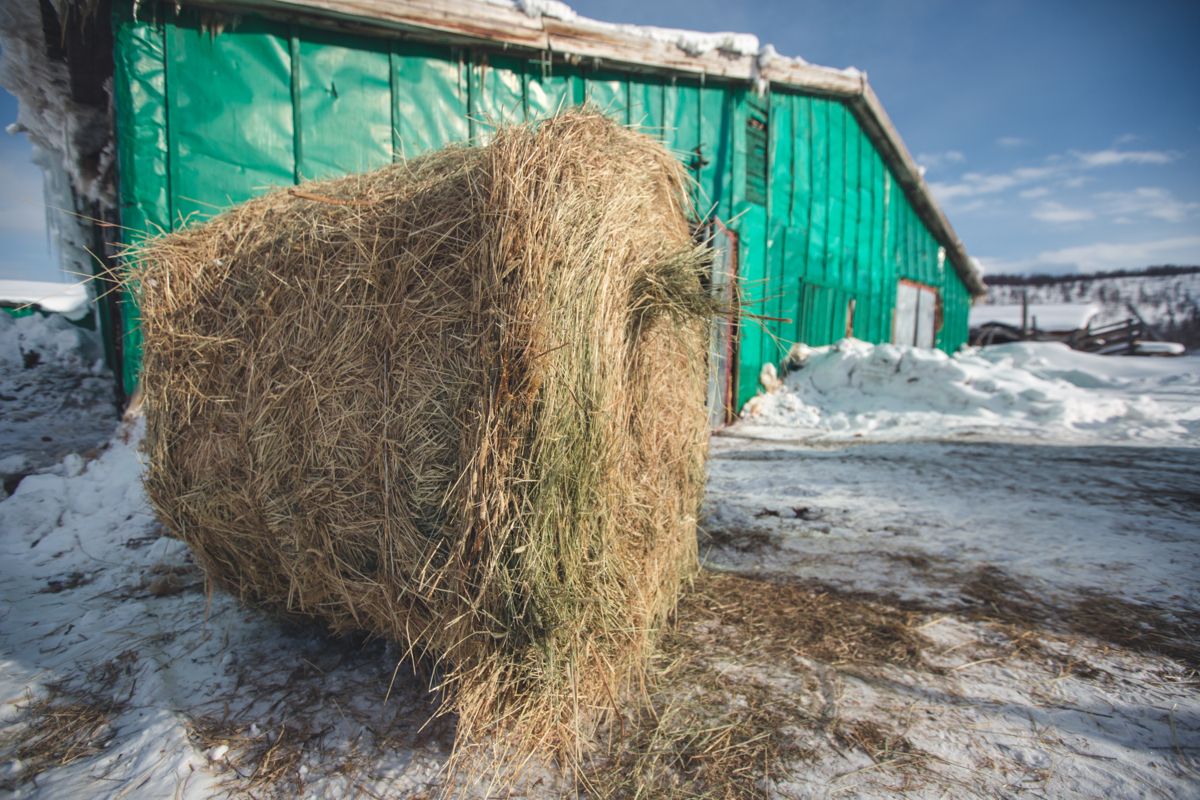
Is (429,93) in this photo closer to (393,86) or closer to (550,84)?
(393,86)

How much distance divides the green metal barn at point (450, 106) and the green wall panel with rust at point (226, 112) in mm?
12

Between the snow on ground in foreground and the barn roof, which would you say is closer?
the snow on ground in foreground

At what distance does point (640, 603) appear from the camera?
190cm

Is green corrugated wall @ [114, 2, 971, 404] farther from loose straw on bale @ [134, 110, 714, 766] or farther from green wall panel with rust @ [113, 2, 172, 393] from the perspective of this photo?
loose straw on bale @ [134, 110, 714, 766]

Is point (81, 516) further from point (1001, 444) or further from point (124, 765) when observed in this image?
point (1001, 444)

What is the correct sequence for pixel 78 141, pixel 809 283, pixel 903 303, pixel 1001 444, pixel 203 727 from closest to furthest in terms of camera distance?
pixel 203 727 → pixel 78 141 → pixel 1001 444 → pixel 809 283 → pixel 903 303

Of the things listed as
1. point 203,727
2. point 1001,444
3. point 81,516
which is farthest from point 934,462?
point 81,516

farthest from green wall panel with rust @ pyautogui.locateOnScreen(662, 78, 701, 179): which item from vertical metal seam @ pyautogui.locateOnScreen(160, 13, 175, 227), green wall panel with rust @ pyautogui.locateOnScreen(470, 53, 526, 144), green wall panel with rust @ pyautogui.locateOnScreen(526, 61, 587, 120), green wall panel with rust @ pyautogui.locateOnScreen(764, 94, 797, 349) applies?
vertical metal seam @ pyautogui.locateOnScreen(160, 13, 175, 227)

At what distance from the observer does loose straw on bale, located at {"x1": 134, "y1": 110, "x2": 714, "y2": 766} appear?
4.89 ft

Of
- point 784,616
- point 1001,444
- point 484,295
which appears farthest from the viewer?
point 1001,444

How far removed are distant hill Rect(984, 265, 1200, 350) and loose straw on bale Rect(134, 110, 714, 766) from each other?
115ft

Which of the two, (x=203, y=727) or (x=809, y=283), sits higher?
(x=809, y=283)

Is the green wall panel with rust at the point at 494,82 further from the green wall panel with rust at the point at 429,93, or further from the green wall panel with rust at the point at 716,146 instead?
the green wall panel with rust at the point at 716,146

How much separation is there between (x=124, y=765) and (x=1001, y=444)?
6.62m
